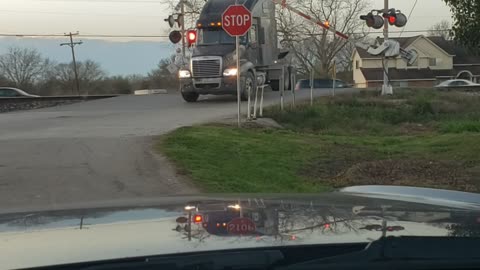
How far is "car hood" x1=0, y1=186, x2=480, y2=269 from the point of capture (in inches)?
78.9

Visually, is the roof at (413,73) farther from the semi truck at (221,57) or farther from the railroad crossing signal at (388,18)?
the semi truck at (221,57)

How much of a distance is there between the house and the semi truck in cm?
5598

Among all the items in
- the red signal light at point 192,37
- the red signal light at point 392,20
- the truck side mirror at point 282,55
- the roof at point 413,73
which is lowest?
the roof at point 413,73

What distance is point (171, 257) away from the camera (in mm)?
1884

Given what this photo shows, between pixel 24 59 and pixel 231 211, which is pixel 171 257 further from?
pixel 24 59

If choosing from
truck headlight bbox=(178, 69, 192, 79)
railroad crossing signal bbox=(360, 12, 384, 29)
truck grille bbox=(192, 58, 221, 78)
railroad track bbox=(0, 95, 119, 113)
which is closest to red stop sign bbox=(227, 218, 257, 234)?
truck grille bbox=(192, 58, 221, 78)

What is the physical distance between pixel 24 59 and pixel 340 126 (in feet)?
282

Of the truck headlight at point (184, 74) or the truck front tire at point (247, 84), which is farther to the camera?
the truck headlight at point (184, 74)

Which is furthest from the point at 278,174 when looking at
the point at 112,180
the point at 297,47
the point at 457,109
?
the point at 297,47

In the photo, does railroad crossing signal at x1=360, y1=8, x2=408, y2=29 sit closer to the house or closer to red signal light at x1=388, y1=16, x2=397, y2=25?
red signal light at x1=388, y1=16, x2=397, y2=25

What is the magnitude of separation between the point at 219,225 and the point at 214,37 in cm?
2257

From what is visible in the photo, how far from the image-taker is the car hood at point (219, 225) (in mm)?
2004

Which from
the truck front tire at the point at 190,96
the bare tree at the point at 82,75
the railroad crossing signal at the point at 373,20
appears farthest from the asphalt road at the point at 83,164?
the bare tree at the point at 82,75

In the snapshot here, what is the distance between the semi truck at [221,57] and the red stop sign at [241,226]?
790 inches
